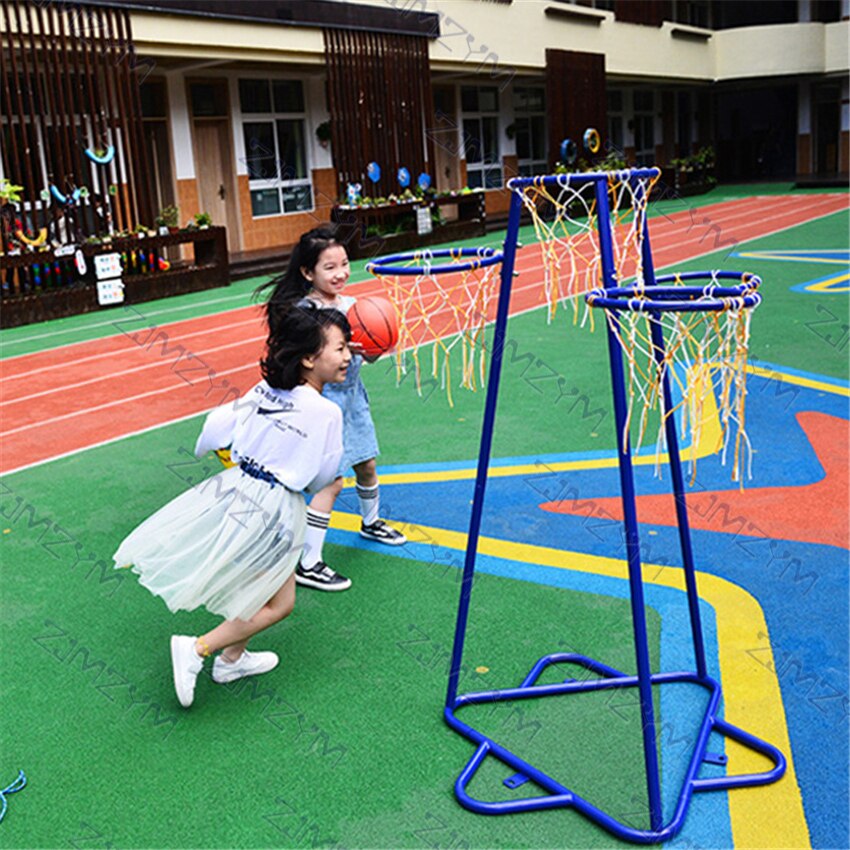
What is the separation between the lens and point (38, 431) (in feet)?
22.8

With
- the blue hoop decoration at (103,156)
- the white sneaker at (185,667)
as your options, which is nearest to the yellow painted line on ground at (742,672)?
the white sneaker at (185,667)

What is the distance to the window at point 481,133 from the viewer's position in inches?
885

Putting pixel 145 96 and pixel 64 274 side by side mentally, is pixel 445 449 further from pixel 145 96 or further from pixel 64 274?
pixel 145 96

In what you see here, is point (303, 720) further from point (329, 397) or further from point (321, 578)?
point (329, 397)

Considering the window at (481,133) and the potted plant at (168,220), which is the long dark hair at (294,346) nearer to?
the potted plant at (168,220)

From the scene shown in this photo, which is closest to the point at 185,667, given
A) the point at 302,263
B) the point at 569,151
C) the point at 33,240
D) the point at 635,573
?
the point at 635,573

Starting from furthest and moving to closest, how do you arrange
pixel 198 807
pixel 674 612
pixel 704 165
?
pixel 704 165 < pixel 674 612 < pixel 198 807

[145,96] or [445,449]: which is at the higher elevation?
[145,96]

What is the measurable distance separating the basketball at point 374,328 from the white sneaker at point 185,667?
1368 mm

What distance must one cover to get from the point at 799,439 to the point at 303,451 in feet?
11.9

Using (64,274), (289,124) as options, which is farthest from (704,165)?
(64,274)

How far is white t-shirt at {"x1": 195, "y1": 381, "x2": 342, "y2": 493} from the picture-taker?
3.15 m

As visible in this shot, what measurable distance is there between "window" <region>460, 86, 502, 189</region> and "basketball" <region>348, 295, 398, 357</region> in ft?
63.3

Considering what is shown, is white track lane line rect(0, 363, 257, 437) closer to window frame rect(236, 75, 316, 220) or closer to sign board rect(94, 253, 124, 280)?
sign board rect(94, 253, 124, 280)
